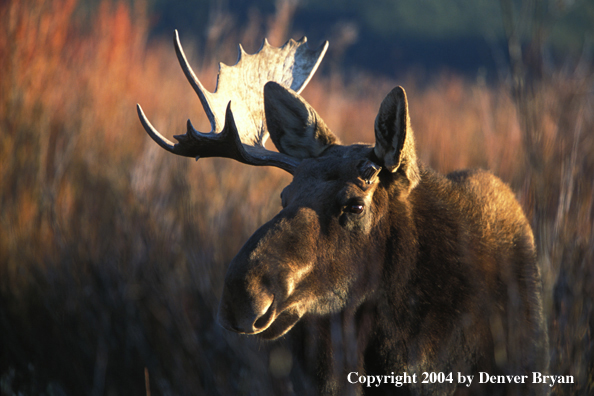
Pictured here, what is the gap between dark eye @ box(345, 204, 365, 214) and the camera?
4.78 feet

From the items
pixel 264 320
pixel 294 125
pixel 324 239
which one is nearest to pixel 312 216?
pixel 324 239

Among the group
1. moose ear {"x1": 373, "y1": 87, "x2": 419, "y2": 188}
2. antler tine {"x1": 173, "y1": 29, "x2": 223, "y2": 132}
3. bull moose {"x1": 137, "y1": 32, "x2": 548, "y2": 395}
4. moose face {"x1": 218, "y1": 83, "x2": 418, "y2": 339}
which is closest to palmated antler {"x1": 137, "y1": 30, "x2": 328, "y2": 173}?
antler tine {"x1": 173, "y1": 29, "x2": 223, "y2": 132}

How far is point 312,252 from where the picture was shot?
140cm

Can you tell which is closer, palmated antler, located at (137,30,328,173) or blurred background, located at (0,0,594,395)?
blurred background, located at (0,0,594,395)

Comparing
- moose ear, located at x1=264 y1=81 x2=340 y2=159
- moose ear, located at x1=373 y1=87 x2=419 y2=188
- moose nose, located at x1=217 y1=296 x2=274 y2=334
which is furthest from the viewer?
moose ear, located at x1=264 y1=81 x2=340 y2=159

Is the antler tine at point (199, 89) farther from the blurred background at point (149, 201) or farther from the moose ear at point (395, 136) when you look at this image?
the moose ear at point (395, 136)

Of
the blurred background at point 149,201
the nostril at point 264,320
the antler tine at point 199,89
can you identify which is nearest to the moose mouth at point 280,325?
the nostril at point 264,320

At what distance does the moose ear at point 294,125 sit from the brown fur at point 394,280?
15 centimetres

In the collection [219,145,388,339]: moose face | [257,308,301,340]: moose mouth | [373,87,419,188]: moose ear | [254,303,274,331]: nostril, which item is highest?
[373,87,419,188]: moose ear

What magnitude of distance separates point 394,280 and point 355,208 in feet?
0.89

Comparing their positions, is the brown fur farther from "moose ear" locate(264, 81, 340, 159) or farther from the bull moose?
"moose ear" locate(264, 81, 340, 159)

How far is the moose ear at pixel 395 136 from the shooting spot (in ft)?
A: 4.59

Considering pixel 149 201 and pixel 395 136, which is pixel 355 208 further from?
pixel 149 201

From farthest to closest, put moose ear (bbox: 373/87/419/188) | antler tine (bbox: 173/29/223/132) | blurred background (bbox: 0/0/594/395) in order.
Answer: antler tine (bbox: 173/29/223/132) < blurred background (bbox: 0/0/594/395) < moose ear (bbox: 373/87/419/188)
